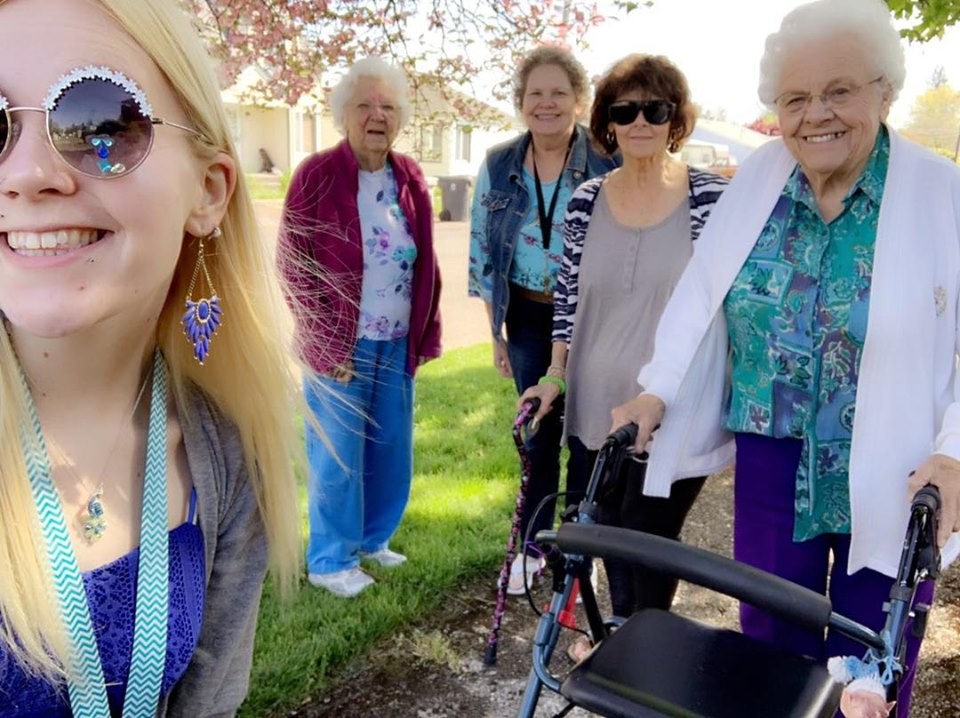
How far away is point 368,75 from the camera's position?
3541mm

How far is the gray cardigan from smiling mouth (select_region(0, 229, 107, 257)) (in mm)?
425

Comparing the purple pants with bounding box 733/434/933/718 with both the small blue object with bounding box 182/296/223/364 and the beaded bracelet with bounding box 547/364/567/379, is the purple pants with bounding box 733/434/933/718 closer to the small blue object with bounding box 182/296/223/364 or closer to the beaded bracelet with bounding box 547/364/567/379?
the beaded bracelet with bounding box 547/364/567/379

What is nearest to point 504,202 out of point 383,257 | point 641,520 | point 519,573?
point 383,257

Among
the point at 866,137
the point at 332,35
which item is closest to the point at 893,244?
the point at 866,137

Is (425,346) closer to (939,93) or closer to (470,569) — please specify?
(470,569)

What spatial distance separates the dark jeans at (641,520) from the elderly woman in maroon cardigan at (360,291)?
115 centimetres

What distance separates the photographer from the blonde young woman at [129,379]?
3.25 feet

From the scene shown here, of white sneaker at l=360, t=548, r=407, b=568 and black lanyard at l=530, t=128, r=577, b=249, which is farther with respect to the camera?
white sneaker at l=360, t=548, r=407, b=568

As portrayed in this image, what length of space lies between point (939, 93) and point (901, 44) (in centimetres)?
3305

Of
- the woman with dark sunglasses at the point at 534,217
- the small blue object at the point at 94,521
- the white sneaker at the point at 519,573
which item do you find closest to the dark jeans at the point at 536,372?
the woman with dark sunglasses at the point at 534,217

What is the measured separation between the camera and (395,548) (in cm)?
393

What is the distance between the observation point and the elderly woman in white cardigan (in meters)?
1.91

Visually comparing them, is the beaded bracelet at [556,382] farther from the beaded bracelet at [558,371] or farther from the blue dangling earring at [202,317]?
the blue dangling earring at [202,317]

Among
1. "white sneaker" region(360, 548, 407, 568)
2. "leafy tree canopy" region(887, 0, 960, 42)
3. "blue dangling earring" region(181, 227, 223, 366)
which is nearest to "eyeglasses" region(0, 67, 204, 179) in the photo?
"blue dangling earring" region(181, 227, 223, 366)
